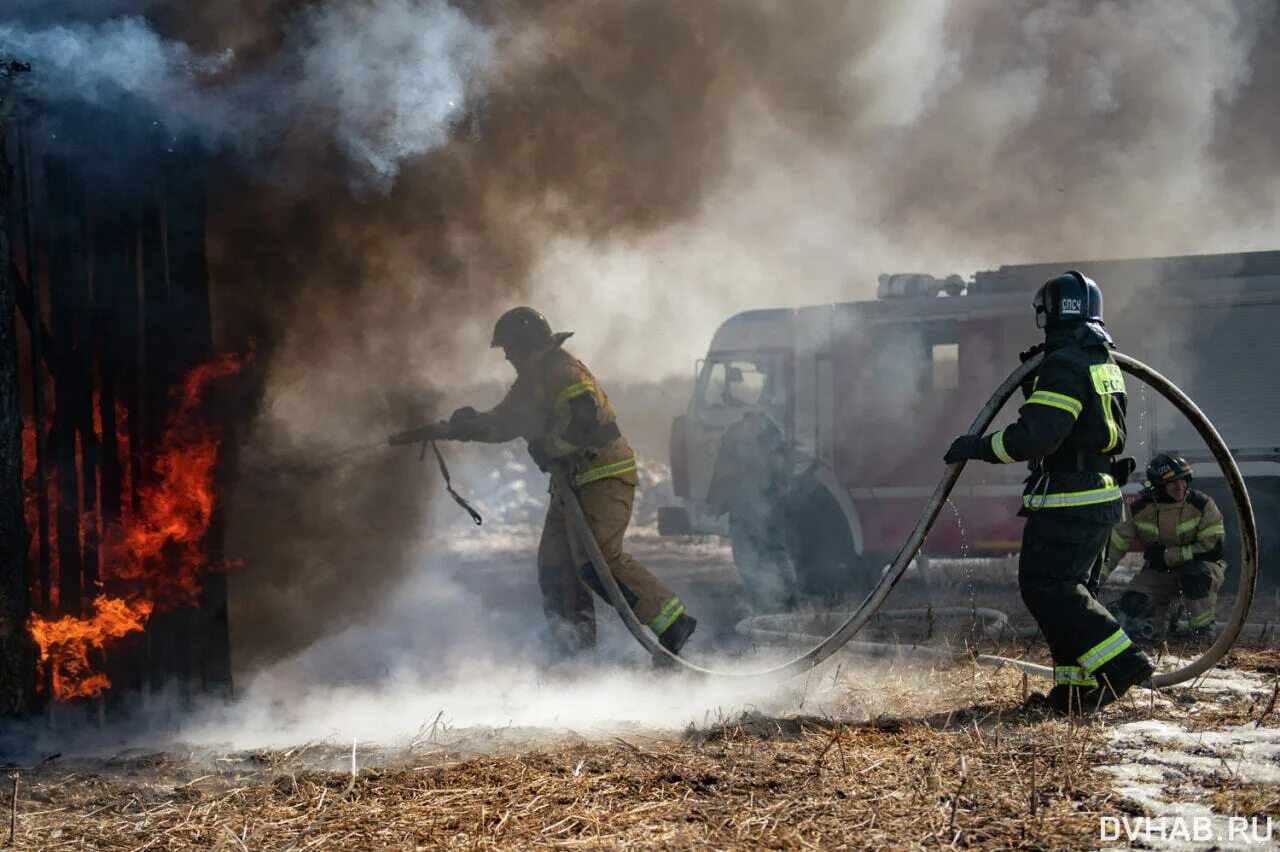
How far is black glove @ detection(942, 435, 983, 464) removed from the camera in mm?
4504

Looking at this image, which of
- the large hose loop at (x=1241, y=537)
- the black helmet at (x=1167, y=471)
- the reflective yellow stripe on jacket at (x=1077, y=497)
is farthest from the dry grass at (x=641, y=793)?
the black helmet at (x=1167, y=471)

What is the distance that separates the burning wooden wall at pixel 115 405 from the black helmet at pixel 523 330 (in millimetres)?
1632

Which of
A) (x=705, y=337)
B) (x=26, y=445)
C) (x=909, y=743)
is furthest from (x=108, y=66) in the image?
(x=705, y=337)

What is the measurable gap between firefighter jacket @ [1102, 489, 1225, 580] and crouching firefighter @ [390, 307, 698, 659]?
304cm

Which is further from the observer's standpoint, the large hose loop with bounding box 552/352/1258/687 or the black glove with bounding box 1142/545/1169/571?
the black glove with bounding box 1142/545/1169/571

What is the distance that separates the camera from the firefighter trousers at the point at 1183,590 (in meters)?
6.38

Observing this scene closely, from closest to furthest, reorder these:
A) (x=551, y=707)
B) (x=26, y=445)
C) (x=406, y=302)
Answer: (x=26, y=445)
(x=551, y=707)
(x=406, y=302)

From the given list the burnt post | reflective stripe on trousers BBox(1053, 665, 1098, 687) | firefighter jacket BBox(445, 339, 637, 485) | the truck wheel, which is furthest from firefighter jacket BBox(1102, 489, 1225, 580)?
the burnt post

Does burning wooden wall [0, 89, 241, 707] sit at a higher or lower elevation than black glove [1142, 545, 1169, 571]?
higher

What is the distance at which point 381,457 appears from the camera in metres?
7.60

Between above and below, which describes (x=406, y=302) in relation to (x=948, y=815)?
above

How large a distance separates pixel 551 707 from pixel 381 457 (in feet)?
10.4

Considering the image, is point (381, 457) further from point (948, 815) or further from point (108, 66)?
point (948, 815)

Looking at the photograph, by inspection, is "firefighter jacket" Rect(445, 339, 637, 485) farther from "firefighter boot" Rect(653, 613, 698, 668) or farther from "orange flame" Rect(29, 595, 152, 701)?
"orange flame" Rect(29, 595, 152, 701)
